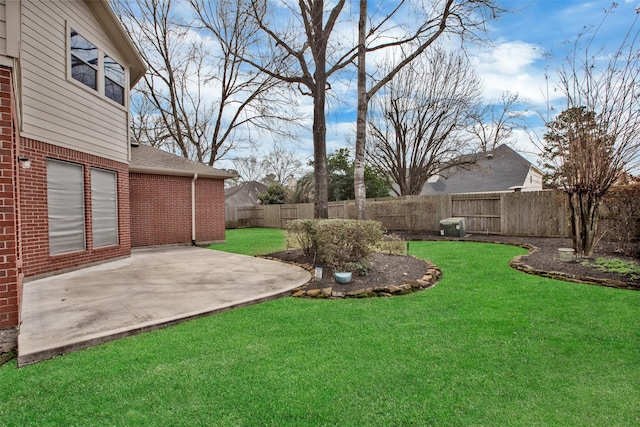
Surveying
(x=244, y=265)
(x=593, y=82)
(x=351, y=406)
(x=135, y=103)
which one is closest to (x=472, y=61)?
(x=593, y=82)

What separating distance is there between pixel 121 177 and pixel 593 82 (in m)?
10.4

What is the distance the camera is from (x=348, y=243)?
556 cm

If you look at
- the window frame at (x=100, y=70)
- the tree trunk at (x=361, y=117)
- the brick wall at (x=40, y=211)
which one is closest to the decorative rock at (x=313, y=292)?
the tree trunk at (x=361, y=117)

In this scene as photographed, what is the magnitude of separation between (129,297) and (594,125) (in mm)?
8524

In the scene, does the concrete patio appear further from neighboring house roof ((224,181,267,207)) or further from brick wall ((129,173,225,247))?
neighboring house roof ((224,181,267,207))

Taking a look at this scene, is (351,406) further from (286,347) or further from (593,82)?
(593,82)

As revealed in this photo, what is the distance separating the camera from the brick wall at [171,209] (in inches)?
393

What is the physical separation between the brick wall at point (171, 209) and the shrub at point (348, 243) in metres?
7.05

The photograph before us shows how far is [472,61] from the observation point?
49.6ft

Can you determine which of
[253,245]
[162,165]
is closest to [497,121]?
[253,245]

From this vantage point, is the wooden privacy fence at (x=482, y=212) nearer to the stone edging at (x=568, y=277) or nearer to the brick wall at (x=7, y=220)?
the stone edging at (x=568, y=277)

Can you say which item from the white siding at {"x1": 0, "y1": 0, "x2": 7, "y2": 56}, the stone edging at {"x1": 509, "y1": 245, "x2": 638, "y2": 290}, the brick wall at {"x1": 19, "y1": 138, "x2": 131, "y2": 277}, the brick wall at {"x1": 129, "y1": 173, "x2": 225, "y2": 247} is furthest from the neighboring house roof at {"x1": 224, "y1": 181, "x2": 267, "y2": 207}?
the white siding at {"x1": 0, "y1": 0, "x2": 7, "y2": 56}

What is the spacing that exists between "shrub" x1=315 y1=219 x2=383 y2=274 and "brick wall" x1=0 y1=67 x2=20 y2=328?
4.10 metres

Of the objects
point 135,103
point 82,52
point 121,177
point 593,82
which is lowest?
point 121,177
